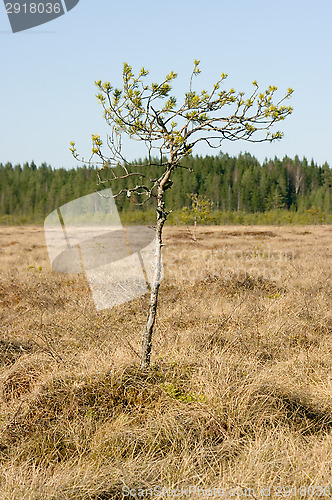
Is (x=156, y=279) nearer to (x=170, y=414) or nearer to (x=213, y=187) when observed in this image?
(x=170, y=414)

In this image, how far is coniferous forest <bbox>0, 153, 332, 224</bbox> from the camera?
70312 millimetres

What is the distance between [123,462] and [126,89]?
2824mm

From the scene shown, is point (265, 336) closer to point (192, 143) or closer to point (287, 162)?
point (192, 143)

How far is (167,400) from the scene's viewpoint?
127 inches

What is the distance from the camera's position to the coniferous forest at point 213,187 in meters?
70.3

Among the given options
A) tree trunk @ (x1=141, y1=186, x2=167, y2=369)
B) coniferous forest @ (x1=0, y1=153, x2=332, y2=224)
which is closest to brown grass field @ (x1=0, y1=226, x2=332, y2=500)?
tree trunk @ (x1=141, y1=186, x2=167, y2=369)

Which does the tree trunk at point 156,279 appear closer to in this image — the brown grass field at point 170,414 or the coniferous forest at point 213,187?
the brown grass field at point 170,414

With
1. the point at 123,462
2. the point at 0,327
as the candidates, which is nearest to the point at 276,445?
the point at 123,462

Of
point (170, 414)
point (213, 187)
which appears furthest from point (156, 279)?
point (213, 187)

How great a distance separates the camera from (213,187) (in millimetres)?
79062

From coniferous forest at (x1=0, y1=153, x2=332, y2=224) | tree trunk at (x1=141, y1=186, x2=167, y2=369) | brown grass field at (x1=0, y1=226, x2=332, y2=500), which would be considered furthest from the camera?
coniferous forest at (x1=0, y1=153, x2=332, y2=224)

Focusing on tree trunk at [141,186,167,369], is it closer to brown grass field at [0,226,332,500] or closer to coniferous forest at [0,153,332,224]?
brown grass field at [0,226,332,500]

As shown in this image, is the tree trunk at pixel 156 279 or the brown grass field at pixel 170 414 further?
the tree trunk at pixel 156 279

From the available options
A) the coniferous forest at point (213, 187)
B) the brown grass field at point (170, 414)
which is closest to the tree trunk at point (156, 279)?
the brown grass field at point (170, 414)
